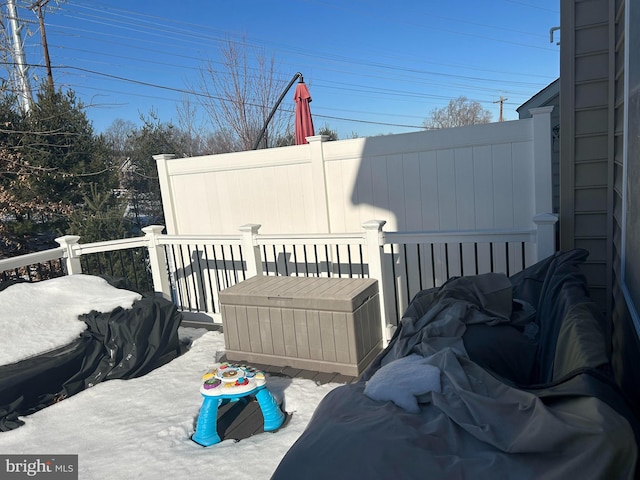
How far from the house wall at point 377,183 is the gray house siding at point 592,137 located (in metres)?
0.67

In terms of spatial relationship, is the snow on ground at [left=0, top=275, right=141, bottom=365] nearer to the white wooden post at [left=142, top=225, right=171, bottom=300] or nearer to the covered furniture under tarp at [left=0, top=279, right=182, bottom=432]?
the covered furniture under tarp at [left=0, top=279, right=182, bottom=432]

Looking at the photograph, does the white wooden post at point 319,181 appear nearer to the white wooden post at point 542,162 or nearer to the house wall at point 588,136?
the white wooden post at point 542,162

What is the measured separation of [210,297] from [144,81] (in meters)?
13.2

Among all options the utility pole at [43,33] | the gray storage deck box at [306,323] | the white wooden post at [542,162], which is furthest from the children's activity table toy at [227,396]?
the utility pole at [43,33]

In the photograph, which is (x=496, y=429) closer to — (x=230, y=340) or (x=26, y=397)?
(x=230, y=340)

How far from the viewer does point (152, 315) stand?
3730 mm

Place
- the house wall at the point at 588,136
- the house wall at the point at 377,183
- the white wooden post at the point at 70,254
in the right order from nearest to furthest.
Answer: the house wall at the point at 588,136, the house wall at the point at 377,183, the white wooden post at the point at 70,254

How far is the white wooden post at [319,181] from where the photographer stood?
15.5 ft

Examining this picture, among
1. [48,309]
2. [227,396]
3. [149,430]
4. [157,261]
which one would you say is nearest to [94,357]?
[48,309]

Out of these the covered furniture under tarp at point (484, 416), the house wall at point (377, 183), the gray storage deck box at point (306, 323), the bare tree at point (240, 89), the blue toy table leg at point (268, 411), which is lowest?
the blue toy table leg at point (268, 411)

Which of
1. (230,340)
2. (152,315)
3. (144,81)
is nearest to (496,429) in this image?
(230,340)

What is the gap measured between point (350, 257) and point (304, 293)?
1134 millimetres

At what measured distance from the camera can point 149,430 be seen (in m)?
2.78

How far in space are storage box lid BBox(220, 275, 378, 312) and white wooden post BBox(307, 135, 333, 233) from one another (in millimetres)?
1165
